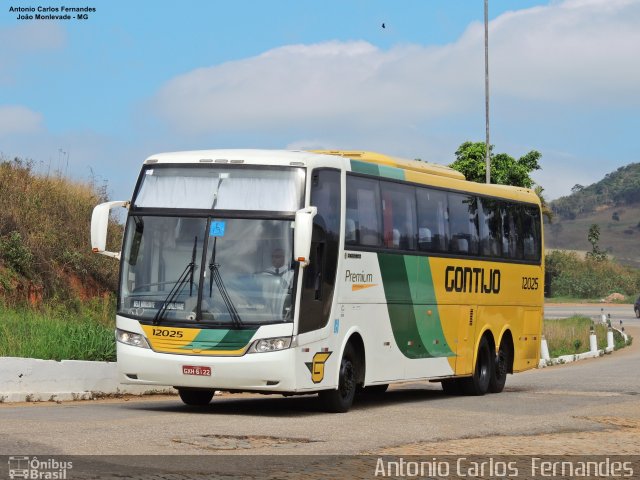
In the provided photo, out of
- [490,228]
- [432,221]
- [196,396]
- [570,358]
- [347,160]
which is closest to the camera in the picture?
[347,160]

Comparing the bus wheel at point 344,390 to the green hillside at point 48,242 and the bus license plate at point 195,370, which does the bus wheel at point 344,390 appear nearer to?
the bus license plate at point 195,370

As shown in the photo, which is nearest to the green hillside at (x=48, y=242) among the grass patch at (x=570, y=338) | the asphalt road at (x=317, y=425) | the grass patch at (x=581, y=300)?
the asphalt road at (x=317, y=425)

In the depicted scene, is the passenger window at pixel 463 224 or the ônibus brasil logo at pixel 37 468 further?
the passenger window at pixel 463 224

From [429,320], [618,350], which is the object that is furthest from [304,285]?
[618,350]

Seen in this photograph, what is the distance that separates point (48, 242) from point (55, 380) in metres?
12.2

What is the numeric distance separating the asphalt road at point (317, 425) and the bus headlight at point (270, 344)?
0.85 m

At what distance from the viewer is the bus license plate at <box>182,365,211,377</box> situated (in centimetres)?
1633

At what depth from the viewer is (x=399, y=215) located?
19672 millimetres

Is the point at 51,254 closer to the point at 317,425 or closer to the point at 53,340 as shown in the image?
the point at 53,340

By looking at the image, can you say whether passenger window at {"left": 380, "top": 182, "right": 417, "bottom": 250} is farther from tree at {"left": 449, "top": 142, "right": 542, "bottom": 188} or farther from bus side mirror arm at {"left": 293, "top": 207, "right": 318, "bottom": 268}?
tree at {"left": 449, "top": 142, "right": 542, "bottom": 188}

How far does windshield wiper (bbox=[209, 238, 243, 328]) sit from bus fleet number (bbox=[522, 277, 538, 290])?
32.2 feet

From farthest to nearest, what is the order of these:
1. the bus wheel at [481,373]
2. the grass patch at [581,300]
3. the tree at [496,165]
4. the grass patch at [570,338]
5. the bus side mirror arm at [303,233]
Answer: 1. the grass patch at [581,300]
2. the tree at [496,165]
3. the grass patch at [570,338]
4. the bus wheel at [481,373]
5. the bus side mirror arm at [303,233]

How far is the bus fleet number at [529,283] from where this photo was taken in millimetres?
24973

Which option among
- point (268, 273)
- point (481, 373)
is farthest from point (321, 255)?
Result: point (481, 373)
